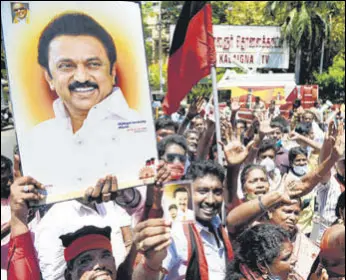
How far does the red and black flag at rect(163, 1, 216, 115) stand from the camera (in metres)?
4.02

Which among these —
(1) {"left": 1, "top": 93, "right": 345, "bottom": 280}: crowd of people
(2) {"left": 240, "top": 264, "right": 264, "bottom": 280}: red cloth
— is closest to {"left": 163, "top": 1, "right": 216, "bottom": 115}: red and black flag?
(1) {"left": 1, "top": 93, "right": 345, "bottom": 280}: crowd of people

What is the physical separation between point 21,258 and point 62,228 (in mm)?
300

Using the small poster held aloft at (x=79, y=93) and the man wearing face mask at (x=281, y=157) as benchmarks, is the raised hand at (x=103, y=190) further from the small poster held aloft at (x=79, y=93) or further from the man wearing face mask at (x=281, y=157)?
the man wearing face mask at (x=281, y=157)

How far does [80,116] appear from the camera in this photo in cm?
230

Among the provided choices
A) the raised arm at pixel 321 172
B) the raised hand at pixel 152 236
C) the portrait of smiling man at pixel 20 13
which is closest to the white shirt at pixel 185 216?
the raised hand at pixel 152 236

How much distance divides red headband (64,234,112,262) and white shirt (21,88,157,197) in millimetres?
359

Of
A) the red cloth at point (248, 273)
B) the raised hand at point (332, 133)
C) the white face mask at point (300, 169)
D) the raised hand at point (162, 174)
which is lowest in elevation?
the white face mask at point (300, 169)

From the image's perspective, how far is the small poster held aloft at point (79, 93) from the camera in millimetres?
2186

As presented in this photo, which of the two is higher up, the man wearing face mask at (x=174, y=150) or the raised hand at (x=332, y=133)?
the raised hand at (x=332, y=133)

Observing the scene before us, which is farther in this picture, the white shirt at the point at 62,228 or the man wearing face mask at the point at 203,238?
the man wearing face mask at the point at 203,238

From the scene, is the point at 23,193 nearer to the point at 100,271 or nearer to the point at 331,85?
the point at 100,271

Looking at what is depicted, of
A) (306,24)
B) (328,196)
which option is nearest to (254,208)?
(328,196)

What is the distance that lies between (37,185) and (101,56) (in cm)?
59

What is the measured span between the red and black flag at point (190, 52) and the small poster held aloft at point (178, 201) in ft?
5.45
